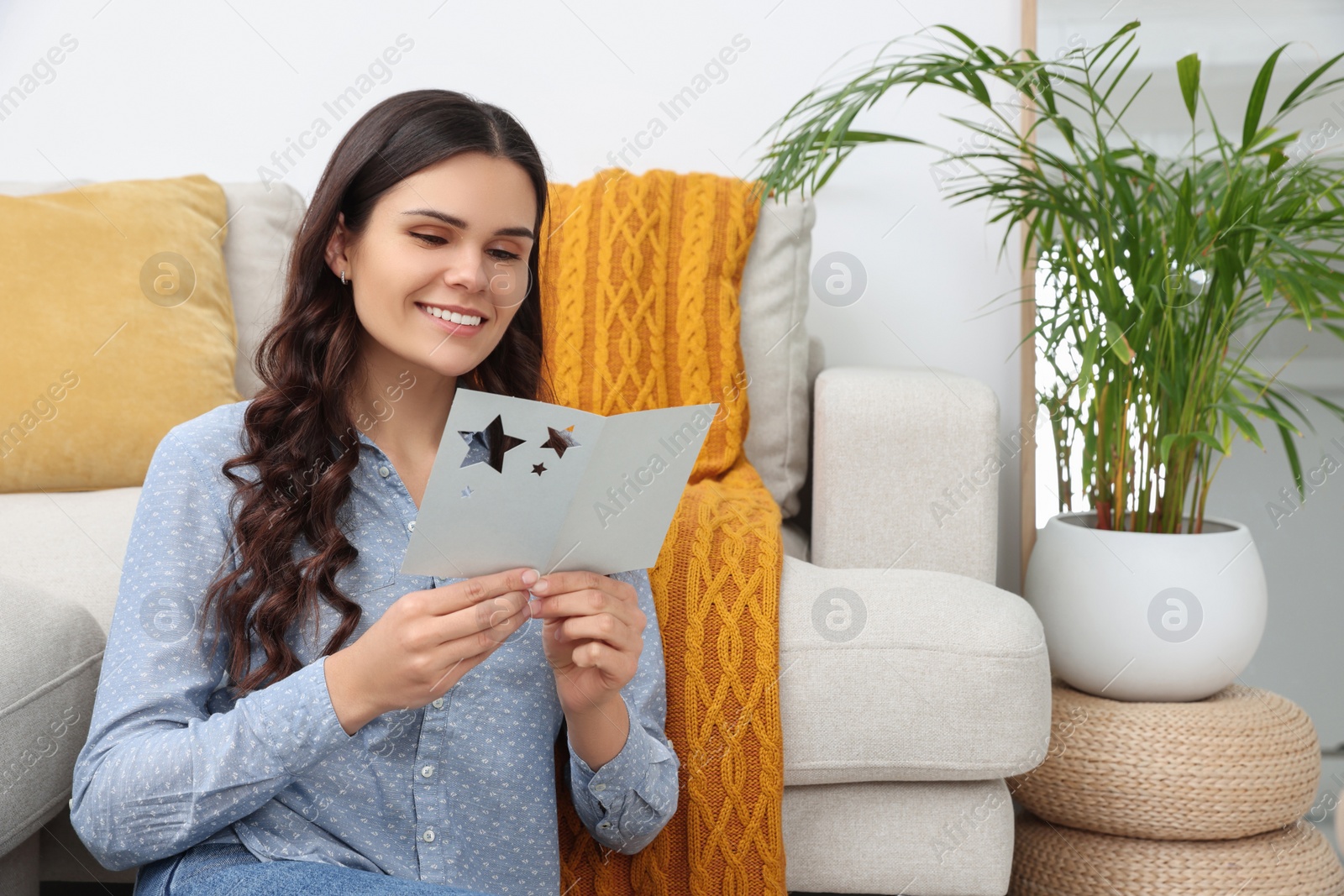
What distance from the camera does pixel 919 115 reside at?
203 centimetres

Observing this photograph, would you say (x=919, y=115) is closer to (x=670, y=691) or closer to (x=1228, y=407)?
(x=1228, y=407)

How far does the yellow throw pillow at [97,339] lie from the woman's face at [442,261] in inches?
29.9

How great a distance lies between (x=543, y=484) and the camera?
690mm

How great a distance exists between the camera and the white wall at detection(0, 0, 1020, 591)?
2.02 meters

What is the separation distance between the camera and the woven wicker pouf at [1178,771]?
1.33 meters

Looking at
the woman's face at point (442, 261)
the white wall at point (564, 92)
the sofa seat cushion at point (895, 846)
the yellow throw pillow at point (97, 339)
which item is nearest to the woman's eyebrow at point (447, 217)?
the woman's face at point (442, 261)

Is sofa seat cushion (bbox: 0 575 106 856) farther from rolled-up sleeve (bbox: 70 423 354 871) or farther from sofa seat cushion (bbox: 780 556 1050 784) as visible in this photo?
sofa seat cushion (bbox: 780 556 1050 784)

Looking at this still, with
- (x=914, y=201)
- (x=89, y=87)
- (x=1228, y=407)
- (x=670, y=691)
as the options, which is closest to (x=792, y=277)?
(x=914, y=201)

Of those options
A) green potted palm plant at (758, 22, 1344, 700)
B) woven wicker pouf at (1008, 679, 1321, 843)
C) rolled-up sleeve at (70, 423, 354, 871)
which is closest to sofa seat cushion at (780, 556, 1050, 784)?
woven wicker pouf at (1008, 679, 1321, 843)

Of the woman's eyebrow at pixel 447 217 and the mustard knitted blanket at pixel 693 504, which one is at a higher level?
the woman's eyebrow at pixel 447 217

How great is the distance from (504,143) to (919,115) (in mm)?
1326

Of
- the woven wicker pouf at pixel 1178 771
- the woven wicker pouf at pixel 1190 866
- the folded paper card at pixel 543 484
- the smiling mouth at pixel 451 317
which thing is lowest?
the woven wicker pouf at pixel 1190 866

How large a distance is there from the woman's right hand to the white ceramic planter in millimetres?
944

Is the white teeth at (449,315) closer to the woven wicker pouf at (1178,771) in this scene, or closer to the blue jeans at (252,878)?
the blue jeans at (252,878)
